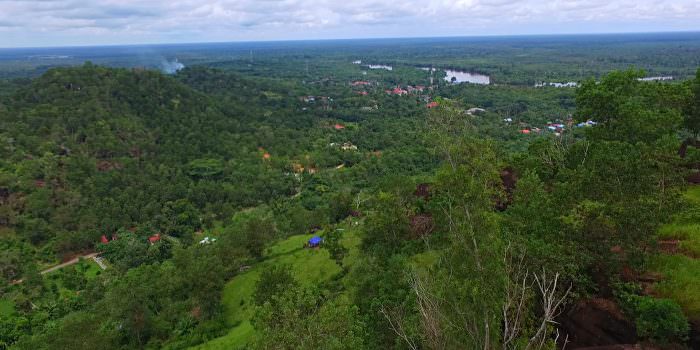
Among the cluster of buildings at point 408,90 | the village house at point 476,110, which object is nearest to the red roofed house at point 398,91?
the cluster of buildings at point 408,90

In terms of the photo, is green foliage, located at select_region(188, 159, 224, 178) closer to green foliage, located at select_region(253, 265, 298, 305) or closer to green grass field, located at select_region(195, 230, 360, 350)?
green grass field, located at select_region(195, 230, 360, 350)

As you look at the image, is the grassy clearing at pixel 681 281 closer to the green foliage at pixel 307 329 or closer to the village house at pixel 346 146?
the green foliage at pixel 307 329

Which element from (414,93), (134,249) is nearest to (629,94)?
(134,249)

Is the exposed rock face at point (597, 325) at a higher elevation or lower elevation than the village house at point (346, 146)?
higher

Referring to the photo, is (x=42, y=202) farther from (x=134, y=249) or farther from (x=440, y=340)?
(x=440, y=340)

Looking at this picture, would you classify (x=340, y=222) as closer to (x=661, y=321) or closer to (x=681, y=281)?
(x=681, y=281)

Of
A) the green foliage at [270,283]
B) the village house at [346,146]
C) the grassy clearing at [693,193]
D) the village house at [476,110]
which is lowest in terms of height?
the village house at [346,146]
